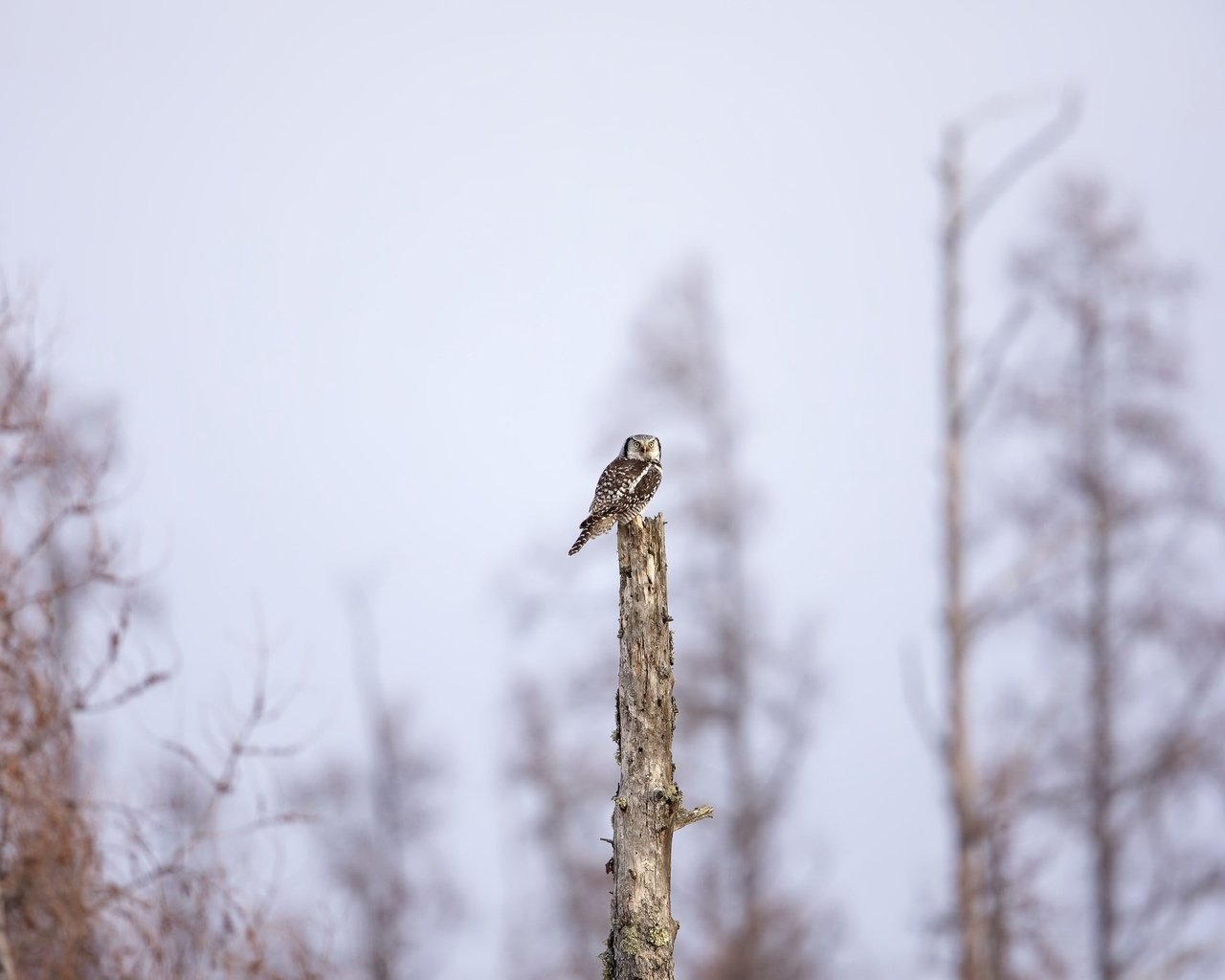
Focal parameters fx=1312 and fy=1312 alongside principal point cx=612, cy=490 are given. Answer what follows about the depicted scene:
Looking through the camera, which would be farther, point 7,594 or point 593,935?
point 593,935

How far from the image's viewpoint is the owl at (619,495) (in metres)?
6.67

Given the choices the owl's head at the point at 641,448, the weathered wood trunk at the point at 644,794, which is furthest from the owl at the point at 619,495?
the weathered wood trunk at the point at 644,794

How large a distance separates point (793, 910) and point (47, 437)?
381 inches

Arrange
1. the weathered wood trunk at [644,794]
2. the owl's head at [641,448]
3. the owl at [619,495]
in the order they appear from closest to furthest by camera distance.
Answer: the weathered wood trunk at [644,794]
the owl at [619,495]
the owl's head at [641,448]

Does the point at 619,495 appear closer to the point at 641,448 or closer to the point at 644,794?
the point at 641,448

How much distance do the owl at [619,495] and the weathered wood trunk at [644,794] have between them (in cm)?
96

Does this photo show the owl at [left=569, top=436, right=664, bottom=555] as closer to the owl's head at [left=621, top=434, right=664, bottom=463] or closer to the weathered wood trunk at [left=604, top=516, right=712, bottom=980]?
the owl's head at [left=621, top=434, right=664, bottom=463]

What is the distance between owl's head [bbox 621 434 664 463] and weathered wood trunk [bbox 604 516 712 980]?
2020 mm

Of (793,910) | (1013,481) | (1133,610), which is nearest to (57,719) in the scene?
(1013,481)

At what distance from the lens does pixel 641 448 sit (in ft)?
25.0

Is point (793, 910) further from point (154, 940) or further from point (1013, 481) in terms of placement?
point (154, 940)

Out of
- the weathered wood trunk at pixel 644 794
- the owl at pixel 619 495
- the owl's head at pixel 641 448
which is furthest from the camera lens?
the owl's head at pixel 641 448

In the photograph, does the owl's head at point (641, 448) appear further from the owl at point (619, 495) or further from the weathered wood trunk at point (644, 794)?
the weathered wood trunk at point (644, 794)

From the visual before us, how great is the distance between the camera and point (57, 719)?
5836mm
